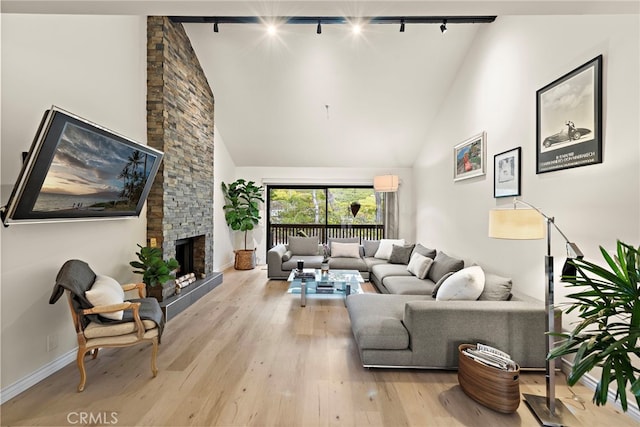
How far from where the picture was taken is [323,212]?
7.78 m

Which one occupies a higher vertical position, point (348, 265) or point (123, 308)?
point (123, 308)

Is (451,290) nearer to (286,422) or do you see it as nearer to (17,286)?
(286,422)

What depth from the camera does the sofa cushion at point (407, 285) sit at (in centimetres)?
382

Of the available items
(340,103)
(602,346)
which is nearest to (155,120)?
(340,103)

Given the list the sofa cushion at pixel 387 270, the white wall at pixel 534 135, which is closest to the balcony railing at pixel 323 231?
the sofa cushion at pixel 387 270

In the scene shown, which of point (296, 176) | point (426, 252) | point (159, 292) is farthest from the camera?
point (296, 176)

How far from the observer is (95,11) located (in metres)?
1.76

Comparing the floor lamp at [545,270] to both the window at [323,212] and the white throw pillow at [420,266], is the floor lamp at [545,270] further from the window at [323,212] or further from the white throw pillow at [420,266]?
the window at [323,212]

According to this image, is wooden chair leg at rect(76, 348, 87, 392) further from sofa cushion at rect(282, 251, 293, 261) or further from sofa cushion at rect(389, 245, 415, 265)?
sofa cushion at rect(389, 245, 415, 265)

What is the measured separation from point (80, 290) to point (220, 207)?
4281mm

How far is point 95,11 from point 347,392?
9.67 ft

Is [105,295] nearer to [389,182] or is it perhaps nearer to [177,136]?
[177,136]

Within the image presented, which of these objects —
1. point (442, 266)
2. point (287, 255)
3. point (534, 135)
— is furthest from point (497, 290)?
point (287, 255)

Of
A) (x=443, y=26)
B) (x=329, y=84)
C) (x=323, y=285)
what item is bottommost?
(x=323, y=285)
